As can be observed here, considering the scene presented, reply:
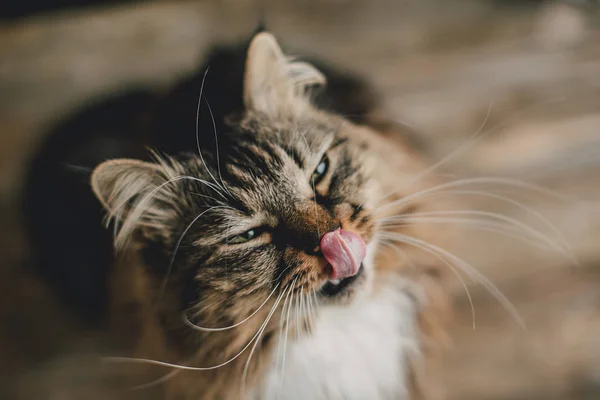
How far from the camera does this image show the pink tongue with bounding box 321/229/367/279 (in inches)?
24.2

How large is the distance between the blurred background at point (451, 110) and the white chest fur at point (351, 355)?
10.0 inches

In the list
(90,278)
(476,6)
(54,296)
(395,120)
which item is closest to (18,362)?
(54,296)

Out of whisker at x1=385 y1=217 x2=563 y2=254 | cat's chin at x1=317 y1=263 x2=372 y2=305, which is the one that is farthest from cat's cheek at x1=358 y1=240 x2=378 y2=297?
whisker at x1=385 y1=217 x2=563 y2=254

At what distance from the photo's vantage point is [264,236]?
632mm

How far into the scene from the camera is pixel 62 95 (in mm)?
1133

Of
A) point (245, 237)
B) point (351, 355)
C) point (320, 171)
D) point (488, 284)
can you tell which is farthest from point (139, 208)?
point (488, 284)

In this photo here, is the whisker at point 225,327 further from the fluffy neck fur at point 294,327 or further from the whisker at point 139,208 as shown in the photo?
the whisker at point 139,208

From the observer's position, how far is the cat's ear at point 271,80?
645 mm

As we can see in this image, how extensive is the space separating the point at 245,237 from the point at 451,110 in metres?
0.72

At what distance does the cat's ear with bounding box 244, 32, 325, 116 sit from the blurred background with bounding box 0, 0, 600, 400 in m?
0.32

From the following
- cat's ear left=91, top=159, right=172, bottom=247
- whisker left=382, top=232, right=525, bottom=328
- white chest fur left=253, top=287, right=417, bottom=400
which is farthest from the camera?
whisker left=382, top=232, right=525, bottom=328

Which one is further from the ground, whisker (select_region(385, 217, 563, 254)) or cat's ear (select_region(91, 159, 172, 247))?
whisker (select_region(385, 217, 563, 254))

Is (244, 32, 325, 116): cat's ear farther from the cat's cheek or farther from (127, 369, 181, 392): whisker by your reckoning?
(127, 369, 181, 392): whisker

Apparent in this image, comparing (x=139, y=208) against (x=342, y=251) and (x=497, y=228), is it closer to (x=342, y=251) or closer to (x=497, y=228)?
(x=342, y=251)
